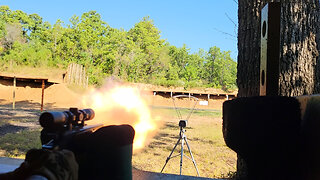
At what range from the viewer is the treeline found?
627 inches

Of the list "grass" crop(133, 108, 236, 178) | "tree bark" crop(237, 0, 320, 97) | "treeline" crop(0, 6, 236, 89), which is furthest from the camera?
"treeline" crop(0, 6, 236, 89)

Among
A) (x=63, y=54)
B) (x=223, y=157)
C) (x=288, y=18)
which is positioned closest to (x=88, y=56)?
(x=63, y=54)

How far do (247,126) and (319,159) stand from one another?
6cm

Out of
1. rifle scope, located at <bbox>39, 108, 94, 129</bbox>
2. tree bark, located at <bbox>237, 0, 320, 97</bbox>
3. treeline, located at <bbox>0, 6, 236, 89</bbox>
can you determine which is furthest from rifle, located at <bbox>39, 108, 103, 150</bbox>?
treeline, located at <bbox>0, 6, 236, 89</bbox>

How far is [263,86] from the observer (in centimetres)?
30

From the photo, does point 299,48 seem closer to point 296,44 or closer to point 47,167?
point 296,44

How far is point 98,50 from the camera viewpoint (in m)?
16.4

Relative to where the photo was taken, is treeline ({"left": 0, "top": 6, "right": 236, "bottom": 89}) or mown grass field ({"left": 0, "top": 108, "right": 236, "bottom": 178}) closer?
mown grass field ({"left": 0, "top": 108, "right": 236, "bottom": 178})

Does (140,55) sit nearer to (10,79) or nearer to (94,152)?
(10,79)

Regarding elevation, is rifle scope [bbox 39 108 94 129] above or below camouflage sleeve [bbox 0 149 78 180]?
above

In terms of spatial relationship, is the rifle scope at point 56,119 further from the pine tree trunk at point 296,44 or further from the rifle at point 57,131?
the pine tree trunk at point 296,44

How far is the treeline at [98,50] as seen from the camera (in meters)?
15.9

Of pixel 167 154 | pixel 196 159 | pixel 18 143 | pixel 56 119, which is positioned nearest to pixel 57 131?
pixel 56 119

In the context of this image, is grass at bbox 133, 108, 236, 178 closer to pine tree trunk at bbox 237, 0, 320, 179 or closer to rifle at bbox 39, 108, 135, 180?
pine tree trunk at bbox 237, 0, 320, 179
